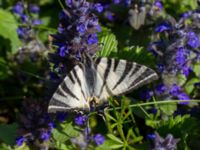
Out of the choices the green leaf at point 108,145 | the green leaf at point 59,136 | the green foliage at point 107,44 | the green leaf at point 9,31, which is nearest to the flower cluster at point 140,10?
the green foliage at point 107,44

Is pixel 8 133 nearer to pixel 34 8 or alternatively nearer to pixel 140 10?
pixel 140 10

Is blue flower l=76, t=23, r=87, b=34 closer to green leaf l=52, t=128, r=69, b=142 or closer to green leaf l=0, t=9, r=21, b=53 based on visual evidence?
green leaf l=52, t=128, r=69, b=142

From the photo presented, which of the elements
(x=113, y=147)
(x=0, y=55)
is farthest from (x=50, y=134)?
(x=0, y=55)

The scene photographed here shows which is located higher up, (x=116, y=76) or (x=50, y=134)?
(x=116, y=76)

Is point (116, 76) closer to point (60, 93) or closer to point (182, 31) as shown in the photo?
point (60, 93)

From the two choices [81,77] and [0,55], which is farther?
[0,55]

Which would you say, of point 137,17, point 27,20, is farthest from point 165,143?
point 27,20

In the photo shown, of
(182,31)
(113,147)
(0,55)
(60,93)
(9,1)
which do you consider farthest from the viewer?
(9,1)
